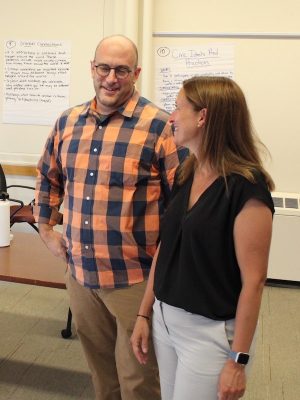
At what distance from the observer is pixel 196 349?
1.13 metres

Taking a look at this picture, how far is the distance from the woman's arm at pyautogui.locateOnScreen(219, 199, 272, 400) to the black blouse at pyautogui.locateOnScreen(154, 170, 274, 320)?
24 mm

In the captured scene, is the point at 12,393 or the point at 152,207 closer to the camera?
the point at 152,207

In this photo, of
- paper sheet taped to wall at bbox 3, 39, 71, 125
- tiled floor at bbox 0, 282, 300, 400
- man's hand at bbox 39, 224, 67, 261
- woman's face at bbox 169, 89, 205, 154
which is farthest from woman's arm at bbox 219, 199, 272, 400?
paper sheet taped to wall at bbox 3, 39, 71, 125

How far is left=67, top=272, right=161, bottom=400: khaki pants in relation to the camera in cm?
155

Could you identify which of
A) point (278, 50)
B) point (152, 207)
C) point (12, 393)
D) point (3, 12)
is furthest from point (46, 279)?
point (3, 12)

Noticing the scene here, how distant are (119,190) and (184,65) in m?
2.35

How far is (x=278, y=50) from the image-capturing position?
3.42 m

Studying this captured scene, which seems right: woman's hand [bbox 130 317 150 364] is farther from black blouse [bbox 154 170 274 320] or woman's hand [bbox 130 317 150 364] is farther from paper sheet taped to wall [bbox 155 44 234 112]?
paper sheet taped to wall [bbox 155 44 234 112]

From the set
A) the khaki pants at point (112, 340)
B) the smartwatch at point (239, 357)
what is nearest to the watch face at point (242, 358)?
the smartwatch at point (239, 357)

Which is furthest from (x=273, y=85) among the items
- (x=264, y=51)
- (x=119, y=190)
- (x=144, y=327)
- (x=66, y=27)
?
(x=144, y=327)

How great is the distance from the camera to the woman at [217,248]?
3.52 feet

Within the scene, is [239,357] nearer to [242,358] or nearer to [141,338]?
[242,358]

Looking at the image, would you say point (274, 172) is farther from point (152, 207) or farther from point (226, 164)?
point (226, 164)

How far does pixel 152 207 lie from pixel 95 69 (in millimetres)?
504
